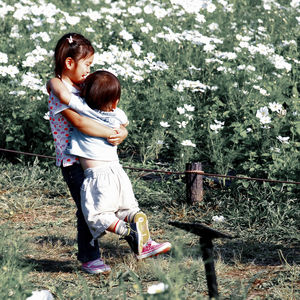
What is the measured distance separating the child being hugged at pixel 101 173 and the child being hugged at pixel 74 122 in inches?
1.9

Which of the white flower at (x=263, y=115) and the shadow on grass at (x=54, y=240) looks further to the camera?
the white flower at (x=263, y=115)

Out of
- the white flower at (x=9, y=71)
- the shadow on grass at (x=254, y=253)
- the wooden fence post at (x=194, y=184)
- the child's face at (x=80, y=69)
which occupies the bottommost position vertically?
the shadow on grass at (x=254, y=253)

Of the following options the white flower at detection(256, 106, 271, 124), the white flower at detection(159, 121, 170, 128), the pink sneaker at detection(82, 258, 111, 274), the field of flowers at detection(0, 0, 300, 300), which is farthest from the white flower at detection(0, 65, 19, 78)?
the pink sneaker at detection(82, 258, 111, 274)

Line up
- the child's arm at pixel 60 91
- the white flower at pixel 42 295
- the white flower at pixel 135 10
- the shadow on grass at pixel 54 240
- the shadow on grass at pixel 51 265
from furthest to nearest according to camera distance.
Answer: the white flower at pixel 135 10
the shadow on grass at pixel 54 240
the shadow on grass at pixel 51 265
the child's arm at pixel 60 91
the white flower at pixel 42 295

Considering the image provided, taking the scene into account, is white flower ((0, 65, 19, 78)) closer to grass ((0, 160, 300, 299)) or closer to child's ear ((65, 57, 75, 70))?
grass ((0, 160, 300, 299))

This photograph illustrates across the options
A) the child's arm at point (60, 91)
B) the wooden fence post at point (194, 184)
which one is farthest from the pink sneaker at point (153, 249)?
the wooden fence post at point (194, 184)

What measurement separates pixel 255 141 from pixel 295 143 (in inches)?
13.5

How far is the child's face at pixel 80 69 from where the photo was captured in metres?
3.35

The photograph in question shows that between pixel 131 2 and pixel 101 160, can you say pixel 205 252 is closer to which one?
pixel 101 160

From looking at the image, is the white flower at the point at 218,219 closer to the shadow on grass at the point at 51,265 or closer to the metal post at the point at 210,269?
the shadow on grass at the point at 51,265

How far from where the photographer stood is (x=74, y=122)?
129 inches

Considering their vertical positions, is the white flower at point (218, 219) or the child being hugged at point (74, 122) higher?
the child being hugged at point (74, 122)

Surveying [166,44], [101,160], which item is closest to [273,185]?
[101,160]

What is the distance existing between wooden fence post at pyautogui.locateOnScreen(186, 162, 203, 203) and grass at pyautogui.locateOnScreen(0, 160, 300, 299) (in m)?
0.07
